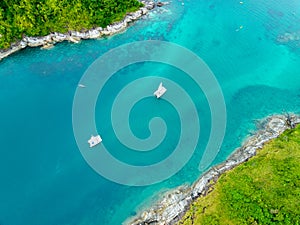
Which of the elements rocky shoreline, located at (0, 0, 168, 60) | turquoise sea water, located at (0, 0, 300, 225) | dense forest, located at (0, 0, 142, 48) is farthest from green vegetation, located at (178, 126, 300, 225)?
dense forest, located at (0, 0, 142, 48)

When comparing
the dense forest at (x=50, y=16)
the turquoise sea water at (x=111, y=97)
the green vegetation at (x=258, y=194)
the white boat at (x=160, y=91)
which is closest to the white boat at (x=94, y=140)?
the turquoise sea water at (x=111, y=97)

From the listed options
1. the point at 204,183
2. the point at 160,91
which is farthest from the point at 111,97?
the point at 204,183

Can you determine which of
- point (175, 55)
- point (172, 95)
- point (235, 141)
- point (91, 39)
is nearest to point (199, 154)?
point (235, 141)

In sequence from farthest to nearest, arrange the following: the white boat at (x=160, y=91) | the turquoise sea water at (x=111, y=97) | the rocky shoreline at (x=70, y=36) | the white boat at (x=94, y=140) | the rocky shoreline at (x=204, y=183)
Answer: the rocky shoreline at (x=70, y=36), the white boat at (x=160, y=91), the white boat at (x=94, y=140), the turquoise sea water at (x=111, y=97), the rocky shoreline at (x=204, y=183)

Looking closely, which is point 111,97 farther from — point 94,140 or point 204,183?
point 204,183

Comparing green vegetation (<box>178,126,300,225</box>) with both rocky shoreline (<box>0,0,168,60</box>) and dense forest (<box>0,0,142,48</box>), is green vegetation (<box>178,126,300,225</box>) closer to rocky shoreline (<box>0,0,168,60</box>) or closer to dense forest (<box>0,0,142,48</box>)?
rocky shoreline (<box>0,0,168,60</box>)

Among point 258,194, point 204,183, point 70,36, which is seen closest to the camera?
point 258,194

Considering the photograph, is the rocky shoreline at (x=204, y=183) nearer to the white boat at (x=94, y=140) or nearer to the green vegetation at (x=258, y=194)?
the green vegetation at (x=258, y=194)
